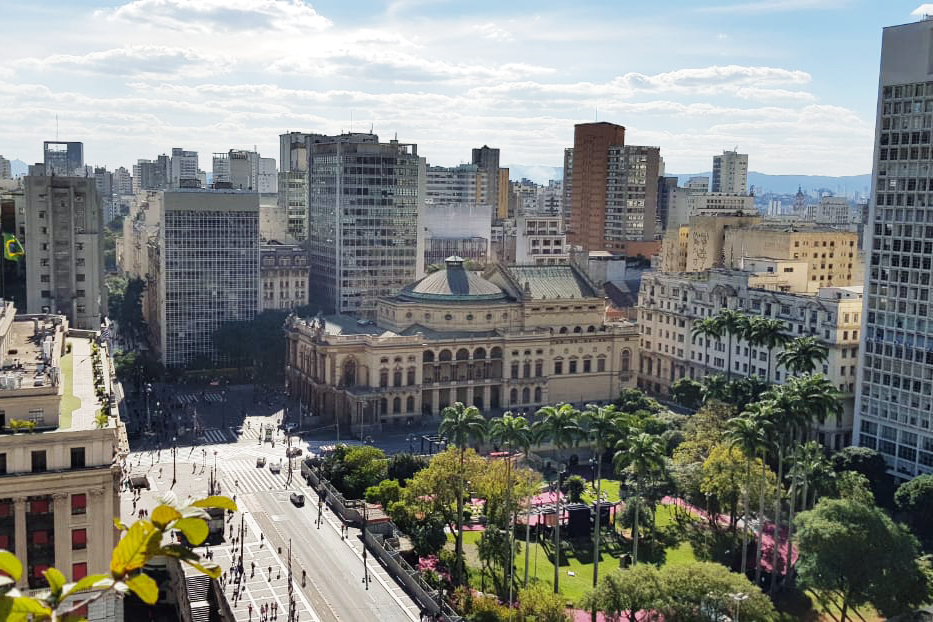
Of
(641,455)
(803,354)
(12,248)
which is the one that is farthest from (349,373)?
(641,455)

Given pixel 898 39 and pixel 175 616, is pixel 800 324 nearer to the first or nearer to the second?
pixel 898 39

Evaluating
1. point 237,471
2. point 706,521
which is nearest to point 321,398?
point 237,471

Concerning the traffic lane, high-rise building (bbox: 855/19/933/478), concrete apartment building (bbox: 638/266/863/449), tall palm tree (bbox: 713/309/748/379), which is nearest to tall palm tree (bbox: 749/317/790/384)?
tall palm tree (bbox: 713/309/748/379)

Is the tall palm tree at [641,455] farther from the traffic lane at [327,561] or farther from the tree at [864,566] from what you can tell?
the traffic lane at [327,561]

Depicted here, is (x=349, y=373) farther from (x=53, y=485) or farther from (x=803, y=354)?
(x=53, y=485)

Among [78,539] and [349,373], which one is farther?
[349,373]

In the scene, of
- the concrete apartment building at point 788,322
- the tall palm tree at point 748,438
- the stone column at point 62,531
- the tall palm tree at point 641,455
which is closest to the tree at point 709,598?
the tall palm tree at point 641,455
